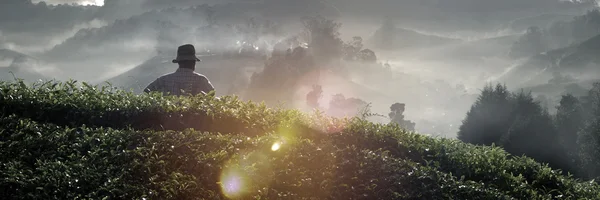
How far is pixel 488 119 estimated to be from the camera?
63.1 meters

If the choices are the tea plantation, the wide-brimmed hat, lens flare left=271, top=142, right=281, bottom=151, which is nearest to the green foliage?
the wide-brimmed hat

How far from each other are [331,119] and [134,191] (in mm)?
4658

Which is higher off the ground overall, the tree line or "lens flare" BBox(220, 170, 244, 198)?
the tree line

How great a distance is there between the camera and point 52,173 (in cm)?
603

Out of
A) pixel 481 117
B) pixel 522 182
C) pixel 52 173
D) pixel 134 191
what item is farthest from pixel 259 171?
pixel 481 117

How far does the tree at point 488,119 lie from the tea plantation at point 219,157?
5463cm

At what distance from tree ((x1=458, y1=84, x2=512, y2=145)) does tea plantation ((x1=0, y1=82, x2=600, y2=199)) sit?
54.6 metres

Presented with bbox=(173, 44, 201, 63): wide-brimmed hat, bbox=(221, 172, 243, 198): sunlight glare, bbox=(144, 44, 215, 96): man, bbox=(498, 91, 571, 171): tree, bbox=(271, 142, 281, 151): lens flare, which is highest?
bbox=(498, 91, 571, 171): tree

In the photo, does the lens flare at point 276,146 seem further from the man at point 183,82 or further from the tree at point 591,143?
the tree at point 591,143

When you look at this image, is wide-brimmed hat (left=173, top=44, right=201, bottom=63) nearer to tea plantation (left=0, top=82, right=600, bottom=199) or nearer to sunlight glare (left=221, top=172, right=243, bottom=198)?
tea plantation (left=0, top=82, right=600, bottom=199)

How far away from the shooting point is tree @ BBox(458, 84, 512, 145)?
61.8m

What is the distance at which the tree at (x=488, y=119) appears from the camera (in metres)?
61.8

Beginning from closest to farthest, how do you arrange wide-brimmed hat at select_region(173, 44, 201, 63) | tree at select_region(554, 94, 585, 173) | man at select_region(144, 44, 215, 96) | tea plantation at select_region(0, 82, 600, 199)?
1. tea plantation at select_region(0, 82, 600, 199)
2. man at select_region(144, 44, 215, 96)
3. wide-brimmed hat at select_region(173, 44, 201, 63)
4. tree at select_region(554, 94, 585, 173)

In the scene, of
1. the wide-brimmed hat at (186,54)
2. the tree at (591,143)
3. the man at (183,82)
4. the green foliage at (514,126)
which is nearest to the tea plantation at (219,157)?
the man at (183,82)
